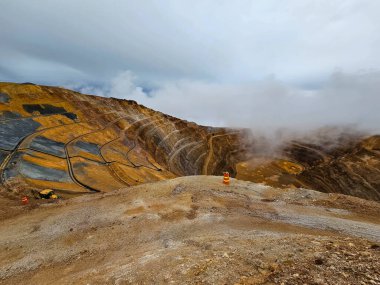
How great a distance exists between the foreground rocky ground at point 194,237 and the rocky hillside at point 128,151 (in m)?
11.6

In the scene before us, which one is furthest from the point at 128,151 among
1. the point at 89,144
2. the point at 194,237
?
the point at 194,237

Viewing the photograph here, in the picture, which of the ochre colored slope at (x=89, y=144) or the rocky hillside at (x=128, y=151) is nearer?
the ochre colored slope at (x=89, y=144)

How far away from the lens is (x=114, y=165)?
42.3 metres

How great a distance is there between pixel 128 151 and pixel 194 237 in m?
44.1

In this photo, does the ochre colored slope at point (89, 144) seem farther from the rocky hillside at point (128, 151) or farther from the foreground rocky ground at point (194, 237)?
the foreground rocky ground at point (194, 237)

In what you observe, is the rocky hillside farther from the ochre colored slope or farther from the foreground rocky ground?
the foreground rocky ground

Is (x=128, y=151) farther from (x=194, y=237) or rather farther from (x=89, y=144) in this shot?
(x=194, y=237)

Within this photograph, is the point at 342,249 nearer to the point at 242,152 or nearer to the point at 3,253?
the point at 3,253

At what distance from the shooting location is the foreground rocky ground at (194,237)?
9609 millimetres

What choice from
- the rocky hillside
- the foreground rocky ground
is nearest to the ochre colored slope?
the rocky hillside

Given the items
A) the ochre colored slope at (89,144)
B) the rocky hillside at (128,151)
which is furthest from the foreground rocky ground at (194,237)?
the rocky hillside at (128,151)

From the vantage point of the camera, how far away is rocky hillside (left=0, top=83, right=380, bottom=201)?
35.0m

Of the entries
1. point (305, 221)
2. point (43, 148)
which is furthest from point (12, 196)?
point (305, 221)

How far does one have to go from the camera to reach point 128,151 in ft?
185
